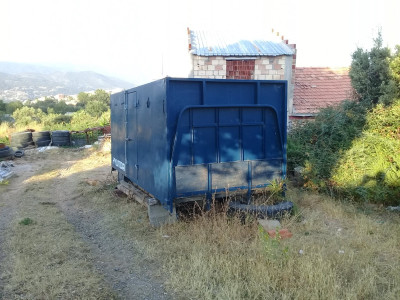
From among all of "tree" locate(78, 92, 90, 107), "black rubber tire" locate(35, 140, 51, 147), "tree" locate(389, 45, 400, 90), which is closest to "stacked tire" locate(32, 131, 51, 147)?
"black rubber tire" locate(35, 140, 51, 147)

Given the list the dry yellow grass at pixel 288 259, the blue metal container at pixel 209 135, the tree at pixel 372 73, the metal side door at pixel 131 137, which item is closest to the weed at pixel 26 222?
the metal side door at pixel 131 137

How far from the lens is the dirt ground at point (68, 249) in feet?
13.0

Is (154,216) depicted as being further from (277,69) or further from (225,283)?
(277,69)

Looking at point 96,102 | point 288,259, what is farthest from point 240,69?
point 96,102

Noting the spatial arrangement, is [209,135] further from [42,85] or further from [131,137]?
[42,85]

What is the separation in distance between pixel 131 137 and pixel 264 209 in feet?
10.6

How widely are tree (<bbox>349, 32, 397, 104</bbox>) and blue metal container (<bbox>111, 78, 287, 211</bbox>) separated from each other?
4346 mm

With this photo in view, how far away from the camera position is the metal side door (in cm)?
698

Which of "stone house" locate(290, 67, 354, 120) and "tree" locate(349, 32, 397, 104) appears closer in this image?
"tree" locate(349, 32, 397, 104)

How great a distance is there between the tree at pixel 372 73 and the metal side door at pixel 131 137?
246 inches

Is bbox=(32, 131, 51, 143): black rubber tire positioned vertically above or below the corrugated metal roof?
below

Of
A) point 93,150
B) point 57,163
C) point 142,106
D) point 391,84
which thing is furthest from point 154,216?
point 93,150

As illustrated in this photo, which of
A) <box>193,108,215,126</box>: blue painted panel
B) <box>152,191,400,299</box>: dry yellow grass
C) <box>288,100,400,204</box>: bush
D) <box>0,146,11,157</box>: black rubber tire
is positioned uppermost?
<box>193,108,215,126</box>: blue painted panel

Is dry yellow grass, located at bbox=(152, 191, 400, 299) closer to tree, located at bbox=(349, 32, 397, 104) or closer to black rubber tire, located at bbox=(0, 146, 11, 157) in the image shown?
tree, located at bbox=(349, 32, 397, 104)
